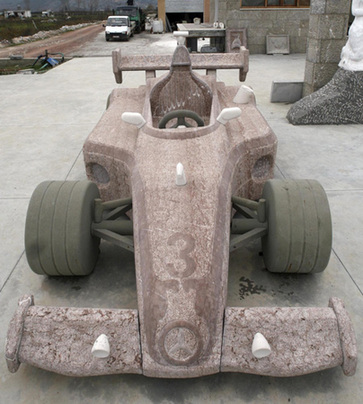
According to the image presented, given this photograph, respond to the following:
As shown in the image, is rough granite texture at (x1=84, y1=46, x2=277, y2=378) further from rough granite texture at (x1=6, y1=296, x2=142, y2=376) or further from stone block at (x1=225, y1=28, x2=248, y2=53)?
stone block at (x1=225, y1=28, x2=248, y2=53)

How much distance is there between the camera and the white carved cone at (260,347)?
7.76 feet

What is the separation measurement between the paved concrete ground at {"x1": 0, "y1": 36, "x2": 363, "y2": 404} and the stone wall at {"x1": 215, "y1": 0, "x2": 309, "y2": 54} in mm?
8356

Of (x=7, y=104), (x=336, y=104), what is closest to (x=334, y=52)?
(x=336, y=104)

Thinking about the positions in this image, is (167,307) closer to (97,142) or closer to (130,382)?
(130,382)

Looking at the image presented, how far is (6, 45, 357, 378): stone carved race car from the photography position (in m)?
2.54

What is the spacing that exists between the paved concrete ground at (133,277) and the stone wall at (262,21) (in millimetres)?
8356

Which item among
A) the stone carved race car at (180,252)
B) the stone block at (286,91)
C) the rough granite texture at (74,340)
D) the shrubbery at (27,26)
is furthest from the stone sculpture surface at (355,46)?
the shrubbery at (27,26)

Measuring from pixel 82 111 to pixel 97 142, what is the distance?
5.32 m

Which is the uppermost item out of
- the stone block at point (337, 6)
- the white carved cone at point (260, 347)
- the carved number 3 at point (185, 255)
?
the stone block at point (337, 6)

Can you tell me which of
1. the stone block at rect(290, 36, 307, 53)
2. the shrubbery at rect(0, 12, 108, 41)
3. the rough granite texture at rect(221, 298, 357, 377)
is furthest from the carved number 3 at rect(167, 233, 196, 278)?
the shrubbery at rect(0, 12, 108, 41)

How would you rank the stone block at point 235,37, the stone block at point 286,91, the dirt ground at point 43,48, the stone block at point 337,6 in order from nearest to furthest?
the stone block at point 337,6 → the stone block at point 286,91 → the stone block at point 235,37 → the dirt ground at point 43,48

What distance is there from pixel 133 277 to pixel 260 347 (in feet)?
5.55

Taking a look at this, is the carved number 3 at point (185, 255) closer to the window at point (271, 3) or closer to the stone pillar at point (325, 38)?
the stone pillar at point (325, 38)

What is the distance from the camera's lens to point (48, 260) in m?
3.46
